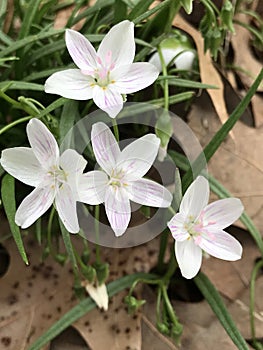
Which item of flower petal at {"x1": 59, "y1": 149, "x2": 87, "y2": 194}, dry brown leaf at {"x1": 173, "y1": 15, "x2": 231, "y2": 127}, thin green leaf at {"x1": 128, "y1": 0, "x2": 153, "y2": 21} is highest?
thin green leaf at {"x1": 128, "y1": 0, "x2": 153, "y2": 21}

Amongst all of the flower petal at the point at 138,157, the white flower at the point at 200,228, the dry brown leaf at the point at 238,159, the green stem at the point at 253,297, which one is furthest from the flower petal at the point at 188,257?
the dry brown leaf at the point at 238,159

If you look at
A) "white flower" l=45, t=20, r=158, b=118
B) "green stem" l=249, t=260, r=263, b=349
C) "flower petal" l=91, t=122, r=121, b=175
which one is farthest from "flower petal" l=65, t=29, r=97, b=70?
"green stem" l=249, t=260, r=263, b=349

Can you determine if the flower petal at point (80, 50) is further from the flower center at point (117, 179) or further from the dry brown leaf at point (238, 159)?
the dry brown leaf at point (238, 159)

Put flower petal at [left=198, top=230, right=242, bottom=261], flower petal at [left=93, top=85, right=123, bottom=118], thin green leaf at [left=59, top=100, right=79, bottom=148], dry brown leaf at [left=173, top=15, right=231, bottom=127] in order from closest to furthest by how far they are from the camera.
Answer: flower petal at [left=93, top=85, right=123, bottom=118] → flower petal at [left=198, top=230, right=242, bottom=261] → thin green leaf at [left=59, top=100, right=79, bottom=148] → dry brown leaf at [left=173, top=15, right=231, bottom=127]

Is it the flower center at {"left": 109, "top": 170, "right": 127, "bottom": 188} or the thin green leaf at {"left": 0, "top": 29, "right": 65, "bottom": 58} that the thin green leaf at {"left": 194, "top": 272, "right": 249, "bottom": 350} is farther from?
the thin green leaf at {"left": 0, "top": 29, "right": 65, "bottom": 58}

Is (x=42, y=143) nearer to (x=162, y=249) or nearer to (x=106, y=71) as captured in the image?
(x=106, y=71)

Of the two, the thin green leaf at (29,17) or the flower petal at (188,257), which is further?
the thin green leaf at (29,17)
